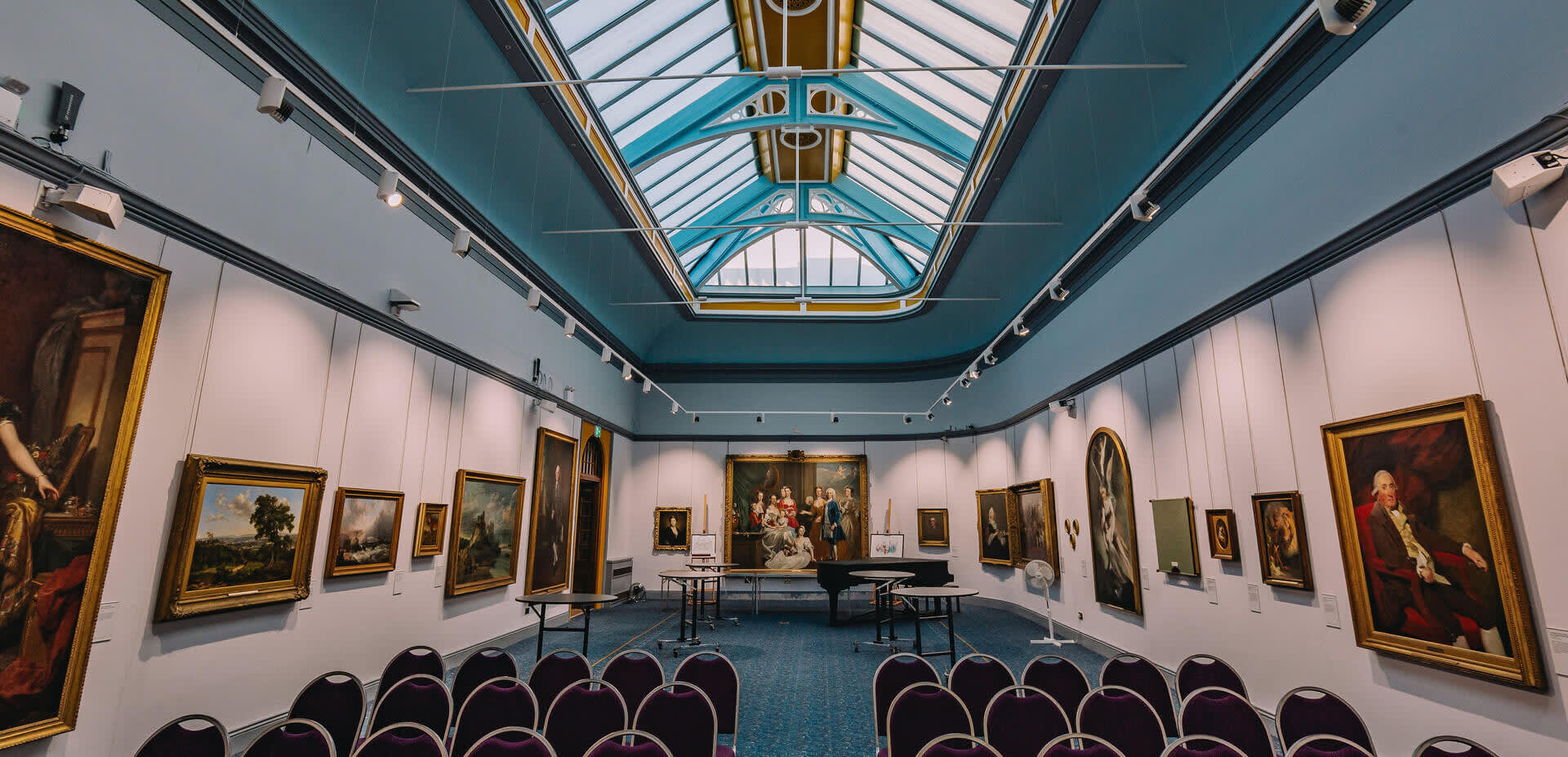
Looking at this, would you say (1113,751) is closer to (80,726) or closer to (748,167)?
(80,726)

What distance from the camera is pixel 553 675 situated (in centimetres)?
553

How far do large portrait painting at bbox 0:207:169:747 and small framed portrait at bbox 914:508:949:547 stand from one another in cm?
1506

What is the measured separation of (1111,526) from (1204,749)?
24.3 ft

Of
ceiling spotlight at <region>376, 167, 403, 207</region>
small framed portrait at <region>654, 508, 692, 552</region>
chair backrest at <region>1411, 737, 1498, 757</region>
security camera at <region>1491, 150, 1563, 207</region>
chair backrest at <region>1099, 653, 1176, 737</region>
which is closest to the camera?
chair backrest at <region>1411, 737, 1498, 757</region>

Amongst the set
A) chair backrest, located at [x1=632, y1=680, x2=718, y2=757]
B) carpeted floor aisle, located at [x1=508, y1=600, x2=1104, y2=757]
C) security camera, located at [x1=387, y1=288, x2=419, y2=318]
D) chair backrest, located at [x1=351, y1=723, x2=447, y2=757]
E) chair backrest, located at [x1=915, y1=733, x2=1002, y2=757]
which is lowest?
carpeted floor aisle, located at [x1=508, y1=600, x2=1104, y2=757]

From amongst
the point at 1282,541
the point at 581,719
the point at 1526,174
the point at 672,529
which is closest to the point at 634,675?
the point at 581,719

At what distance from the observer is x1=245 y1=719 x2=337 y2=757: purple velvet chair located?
3.54m

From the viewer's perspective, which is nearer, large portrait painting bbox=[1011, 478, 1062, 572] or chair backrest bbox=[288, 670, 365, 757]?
chair backrest bbox=[288, 670, 365, 757]

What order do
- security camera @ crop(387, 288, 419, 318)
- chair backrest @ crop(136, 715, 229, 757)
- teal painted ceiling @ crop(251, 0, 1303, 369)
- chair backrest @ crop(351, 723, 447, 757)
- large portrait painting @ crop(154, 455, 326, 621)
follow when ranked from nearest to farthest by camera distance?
chair backrest @ crop(351, 723, 447, 757), chair backrest @ crop(136, 715, 229, 757), large portrait painting @ crop(154, 455, 326, 621), teal painted ceiling @ crop(251, 0, 1303, 369), security camera @ crop(387, 288, 419, 318)

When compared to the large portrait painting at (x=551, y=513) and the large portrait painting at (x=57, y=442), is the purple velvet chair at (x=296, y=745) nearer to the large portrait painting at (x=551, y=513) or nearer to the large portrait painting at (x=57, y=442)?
the large portrait painting at (x=57, y=442)

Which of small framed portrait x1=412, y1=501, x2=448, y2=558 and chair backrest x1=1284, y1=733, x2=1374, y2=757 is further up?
small framed portrait x1=412, y1=501, x2=448, y2=558

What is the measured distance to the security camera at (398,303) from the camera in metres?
7.84

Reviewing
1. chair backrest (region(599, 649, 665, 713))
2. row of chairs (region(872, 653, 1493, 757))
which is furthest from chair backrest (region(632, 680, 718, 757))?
row of chairs (region(872, 653, 1493, 757))

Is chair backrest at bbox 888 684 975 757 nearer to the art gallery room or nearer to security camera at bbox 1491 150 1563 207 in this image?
the art gallery room
